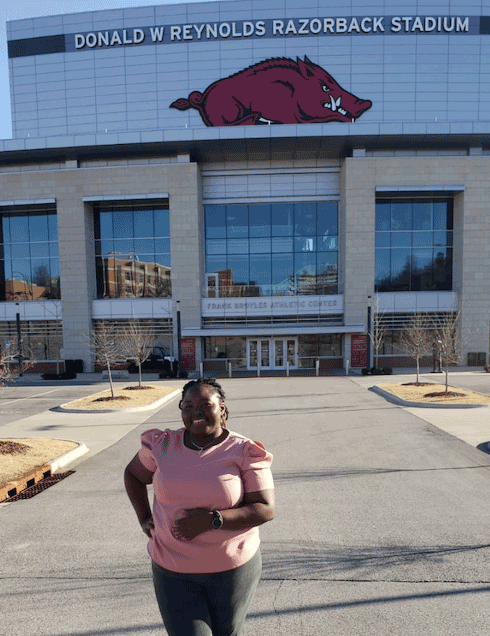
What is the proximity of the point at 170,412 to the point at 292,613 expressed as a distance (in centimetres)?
976

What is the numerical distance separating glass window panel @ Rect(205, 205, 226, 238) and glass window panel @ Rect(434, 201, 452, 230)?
14634 millimetres

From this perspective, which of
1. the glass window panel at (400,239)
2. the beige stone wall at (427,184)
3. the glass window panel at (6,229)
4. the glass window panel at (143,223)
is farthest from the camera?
the glass window panel at (6,229)

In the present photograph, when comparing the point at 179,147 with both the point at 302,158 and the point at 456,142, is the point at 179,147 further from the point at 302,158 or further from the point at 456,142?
the point at 456,142

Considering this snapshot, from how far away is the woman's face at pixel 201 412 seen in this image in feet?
5.87

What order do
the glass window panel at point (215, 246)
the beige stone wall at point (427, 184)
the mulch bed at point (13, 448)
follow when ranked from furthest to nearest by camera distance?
the glass window panel at point (215, 246) < the beige stone wall at point (427, 184) < the mulch bed at point (13, 448)

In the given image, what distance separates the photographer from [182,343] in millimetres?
24875

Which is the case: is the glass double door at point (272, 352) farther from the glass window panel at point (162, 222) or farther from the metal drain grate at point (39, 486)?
the metal drain grate at point (39, 486)

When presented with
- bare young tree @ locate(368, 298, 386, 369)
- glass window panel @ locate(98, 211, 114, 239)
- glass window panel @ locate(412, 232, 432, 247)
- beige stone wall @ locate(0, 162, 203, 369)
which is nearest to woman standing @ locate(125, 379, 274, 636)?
bare young tree @ locate(368, 298, 386, 369)

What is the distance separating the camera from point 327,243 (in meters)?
26.7

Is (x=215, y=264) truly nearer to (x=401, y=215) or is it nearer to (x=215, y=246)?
(x=215, y=246)

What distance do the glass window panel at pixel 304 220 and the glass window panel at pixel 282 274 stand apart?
2.02m

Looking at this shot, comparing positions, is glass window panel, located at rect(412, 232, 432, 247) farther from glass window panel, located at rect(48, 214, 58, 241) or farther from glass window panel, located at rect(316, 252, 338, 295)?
glass window panel, located at rect(48, 214, 58, 241)

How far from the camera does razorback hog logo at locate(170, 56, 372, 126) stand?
27500 millimetres

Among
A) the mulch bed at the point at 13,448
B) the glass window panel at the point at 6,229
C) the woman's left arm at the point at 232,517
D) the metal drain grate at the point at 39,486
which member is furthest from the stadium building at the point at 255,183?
the woman's left arm at the point at 232,517
